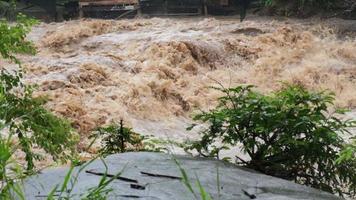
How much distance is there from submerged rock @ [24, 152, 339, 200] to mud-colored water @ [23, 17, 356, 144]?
6.23 meters

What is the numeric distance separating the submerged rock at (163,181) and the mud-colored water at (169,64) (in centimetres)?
623

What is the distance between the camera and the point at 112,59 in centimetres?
1275

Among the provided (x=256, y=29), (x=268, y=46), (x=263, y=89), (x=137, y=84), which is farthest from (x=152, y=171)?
(x=256, y=29)

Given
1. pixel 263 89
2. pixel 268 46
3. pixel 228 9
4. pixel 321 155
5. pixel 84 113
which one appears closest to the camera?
pixel 321 155

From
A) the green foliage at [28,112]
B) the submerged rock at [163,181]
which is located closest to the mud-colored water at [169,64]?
the green foliage at [28,112]

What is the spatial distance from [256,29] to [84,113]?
7.23 metres

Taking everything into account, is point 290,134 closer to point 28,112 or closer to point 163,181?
point 163,181

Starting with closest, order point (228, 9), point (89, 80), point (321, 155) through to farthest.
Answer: point (321, 155) < point (89, 80) < point (228, 9)

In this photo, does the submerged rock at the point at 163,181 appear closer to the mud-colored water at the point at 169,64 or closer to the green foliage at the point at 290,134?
the green foliage at the point at 290,134

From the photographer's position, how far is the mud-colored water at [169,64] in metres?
10.3

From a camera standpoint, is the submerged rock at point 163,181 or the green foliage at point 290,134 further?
the green foliage at point 290,134

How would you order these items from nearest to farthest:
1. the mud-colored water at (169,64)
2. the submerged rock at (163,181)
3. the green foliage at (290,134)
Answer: the submerged rock at (163,181)
the green foliage at (290,134)
the mud-colored water at (169,64)

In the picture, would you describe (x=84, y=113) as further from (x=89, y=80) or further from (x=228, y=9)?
(x=228, y=9)

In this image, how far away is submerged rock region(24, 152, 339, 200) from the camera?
236 centimetres
